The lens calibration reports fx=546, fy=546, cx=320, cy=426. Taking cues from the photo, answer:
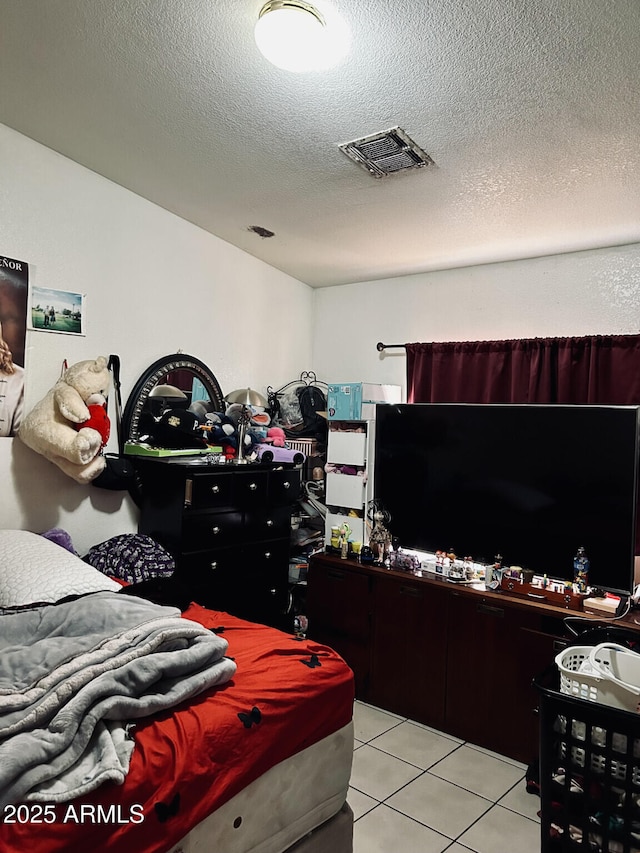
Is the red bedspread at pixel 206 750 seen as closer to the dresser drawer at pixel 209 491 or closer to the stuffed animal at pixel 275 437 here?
the dresser drawer at pixel 209 491


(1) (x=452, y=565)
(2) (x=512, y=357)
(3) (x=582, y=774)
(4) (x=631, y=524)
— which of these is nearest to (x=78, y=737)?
(3) (x=582, y=774)

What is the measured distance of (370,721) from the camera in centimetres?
277

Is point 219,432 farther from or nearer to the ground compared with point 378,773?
farther from the ground

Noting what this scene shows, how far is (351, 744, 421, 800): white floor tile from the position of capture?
7.35 feet

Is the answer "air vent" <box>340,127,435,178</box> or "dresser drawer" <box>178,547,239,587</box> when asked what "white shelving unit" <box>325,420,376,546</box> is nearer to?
"dresser drawer" <box>178,547,239,587</box>

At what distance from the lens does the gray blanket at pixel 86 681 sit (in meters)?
1.09

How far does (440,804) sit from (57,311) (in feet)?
8.68

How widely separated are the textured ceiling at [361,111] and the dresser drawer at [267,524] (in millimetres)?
1603

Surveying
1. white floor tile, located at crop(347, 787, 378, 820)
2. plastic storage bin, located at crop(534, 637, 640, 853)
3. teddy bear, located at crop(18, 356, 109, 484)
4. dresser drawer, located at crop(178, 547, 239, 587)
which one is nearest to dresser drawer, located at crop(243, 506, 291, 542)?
dresser drawer, located at crop(178, 547, 239, 587)

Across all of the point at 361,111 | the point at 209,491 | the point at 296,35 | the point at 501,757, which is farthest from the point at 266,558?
the point at 296,35

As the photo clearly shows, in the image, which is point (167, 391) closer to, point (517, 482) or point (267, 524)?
point (267, 524)

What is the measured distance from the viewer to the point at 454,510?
296 cm

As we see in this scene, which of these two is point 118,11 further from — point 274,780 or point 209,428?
point 274,780

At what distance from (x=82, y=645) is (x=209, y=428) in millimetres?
1715
